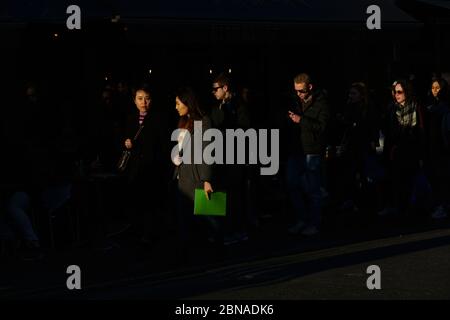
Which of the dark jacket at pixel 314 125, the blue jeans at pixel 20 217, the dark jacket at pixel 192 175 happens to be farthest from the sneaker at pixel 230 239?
the blue jeans at pixel 20 217

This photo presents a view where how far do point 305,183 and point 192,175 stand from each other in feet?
8.00

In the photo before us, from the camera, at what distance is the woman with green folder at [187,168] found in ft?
41.4

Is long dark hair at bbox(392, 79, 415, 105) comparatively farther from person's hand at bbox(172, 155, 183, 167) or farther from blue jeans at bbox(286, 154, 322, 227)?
person's hand at bbox(172, 155, 183, 167)

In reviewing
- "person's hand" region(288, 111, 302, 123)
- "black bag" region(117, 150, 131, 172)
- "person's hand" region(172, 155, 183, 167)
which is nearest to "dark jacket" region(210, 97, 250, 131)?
"person's hand" region(288, 111, 302, 123)

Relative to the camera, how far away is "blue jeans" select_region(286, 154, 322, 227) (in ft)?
48.4

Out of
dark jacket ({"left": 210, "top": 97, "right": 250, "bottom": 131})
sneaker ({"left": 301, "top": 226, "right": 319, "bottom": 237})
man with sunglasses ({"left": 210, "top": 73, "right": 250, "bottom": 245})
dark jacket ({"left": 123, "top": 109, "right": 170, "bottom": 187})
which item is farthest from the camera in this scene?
sneaker ({"left": 301, "top": 226, "right": 319, "bottom": 237})

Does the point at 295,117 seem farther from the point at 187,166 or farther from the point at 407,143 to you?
the point at 407,143

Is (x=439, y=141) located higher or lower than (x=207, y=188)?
higher

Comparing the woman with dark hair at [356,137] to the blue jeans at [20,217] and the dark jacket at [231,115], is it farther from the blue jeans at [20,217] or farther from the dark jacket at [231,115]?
the blue jeans at [20,217]

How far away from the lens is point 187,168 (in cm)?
1274

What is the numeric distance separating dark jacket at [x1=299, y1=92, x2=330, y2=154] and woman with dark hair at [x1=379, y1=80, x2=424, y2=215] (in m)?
1.86

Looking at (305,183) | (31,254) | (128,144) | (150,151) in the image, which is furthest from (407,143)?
(31,254)

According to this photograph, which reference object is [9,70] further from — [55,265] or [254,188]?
[55,265]

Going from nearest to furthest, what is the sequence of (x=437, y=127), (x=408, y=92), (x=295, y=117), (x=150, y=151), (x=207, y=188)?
(x=207, y=188)
(x=150, y=151)
(x=295, y=117)
(x=408, y=92)
(x=437, y=127)
